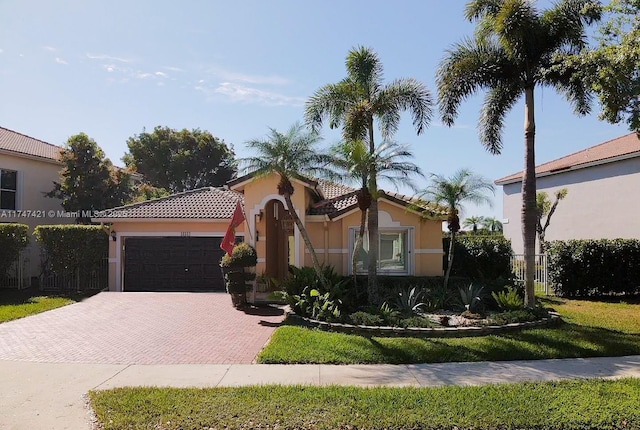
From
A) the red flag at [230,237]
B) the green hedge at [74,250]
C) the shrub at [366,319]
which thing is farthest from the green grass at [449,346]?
the green hedge at [74,250]

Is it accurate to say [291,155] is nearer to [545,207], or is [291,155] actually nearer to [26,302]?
[26,302]

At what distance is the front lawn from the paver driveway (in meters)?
0.46

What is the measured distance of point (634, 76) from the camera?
10.4m

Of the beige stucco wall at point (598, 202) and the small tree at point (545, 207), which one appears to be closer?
the beige stucco wall at point (598, 202)

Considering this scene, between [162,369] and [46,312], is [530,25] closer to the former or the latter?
[162,369]

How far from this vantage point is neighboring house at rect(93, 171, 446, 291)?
17.1 meters

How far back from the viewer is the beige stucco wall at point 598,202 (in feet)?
75.8

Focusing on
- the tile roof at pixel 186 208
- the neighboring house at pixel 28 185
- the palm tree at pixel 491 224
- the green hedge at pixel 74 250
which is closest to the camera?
the green hedge at pixel 74 250

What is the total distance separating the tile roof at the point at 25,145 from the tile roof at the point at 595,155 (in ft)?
90.8

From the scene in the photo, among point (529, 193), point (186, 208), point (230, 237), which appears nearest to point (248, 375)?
point (230, 237)

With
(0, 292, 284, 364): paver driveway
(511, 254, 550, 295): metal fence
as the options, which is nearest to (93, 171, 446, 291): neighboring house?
(0, 292, 284, 364): paver driveway

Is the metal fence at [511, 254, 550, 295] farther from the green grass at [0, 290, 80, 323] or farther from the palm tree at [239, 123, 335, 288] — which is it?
the green grass at [0, 290, 80, 323]

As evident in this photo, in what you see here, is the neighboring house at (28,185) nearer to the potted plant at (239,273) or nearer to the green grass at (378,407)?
the potted plant at (239,273)

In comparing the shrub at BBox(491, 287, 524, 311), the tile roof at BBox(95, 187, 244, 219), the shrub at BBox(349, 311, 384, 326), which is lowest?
the shrub at BBox(349, 311, 384, 326)
